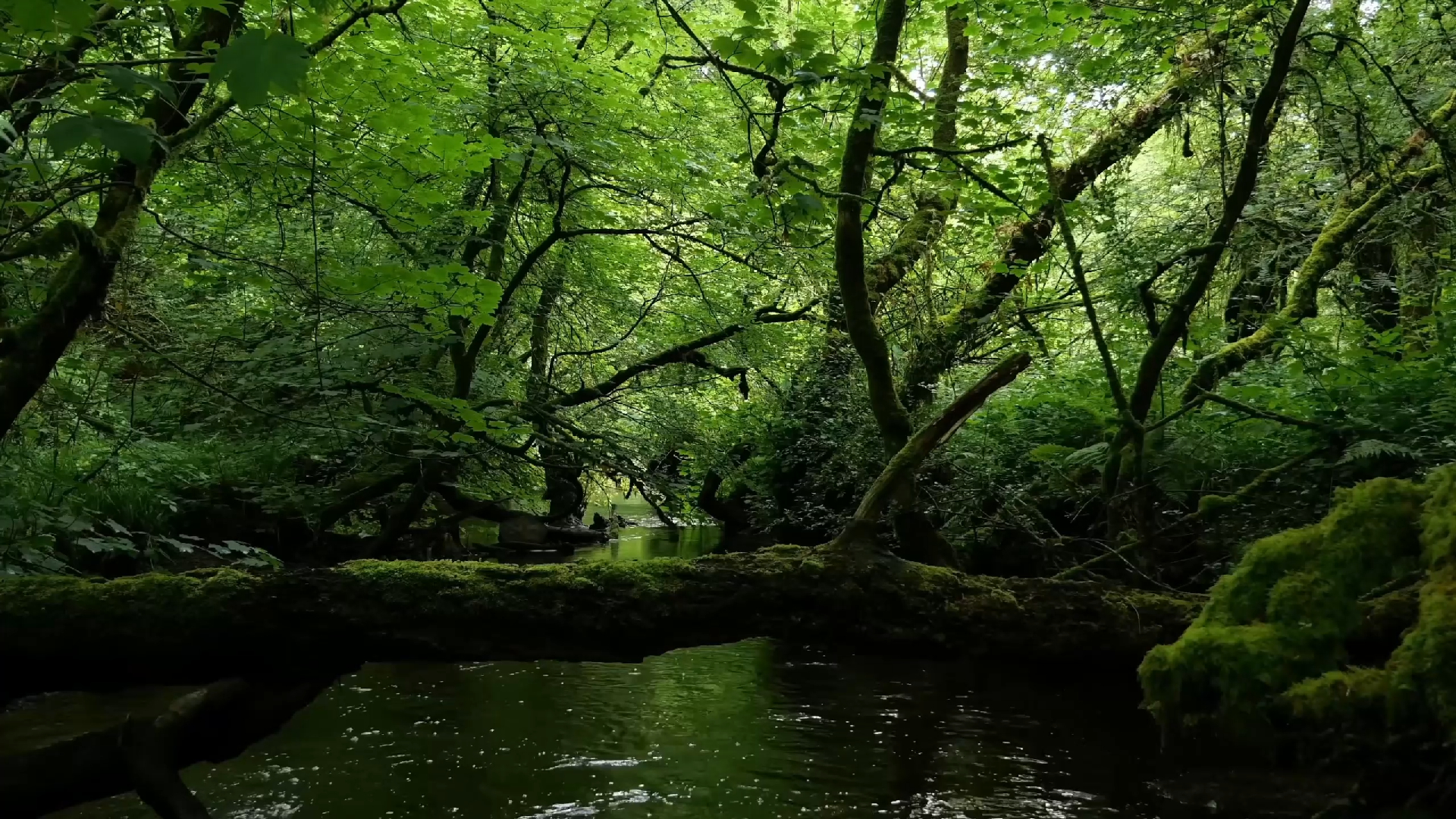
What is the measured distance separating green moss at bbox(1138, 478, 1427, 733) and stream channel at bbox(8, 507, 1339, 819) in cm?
183

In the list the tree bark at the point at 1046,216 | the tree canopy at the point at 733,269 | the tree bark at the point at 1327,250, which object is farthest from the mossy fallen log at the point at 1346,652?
the tree bark at the point at 1327,250

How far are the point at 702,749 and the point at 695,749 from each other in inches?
1.7

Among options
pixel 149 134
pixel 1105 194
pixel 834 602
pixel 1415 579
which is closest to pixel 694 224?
pixel 1105 194

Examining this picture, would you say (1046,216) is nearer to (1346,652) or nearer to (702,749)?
(702,749)

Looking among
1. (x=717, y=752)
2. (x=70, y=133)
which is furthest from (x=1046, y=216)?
(x=70, y=133)

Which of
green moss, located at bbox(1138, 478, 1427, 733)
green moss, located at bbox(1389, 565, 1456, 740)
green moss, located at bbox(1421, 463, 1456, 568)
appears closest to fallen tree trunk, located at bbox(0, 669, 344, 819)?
green moss, located at bbox(1138, 478, 1427, 733)

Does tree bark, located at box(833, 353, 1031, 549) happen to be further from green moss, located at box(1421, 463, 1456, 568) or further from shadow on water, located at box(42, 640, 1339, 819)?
green moss, located at box(1421, 463, 1456, 568)

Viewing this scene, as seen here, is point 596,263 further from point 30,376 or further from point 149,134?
point 149,134

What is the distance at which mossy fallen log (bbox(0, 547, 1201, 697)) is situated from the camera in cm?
388

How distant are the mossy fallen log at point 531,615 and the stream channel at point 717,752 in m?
0.50

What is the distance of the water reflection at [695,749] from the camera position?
4.50m

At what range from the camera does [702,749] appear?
17.9ft

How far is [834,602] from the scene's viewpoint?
4254 millimetres

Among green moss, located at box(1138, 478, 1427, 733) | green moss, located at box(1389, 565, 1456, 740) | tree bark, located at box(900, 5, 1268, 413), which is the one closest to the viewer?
green moss, located at box(1389, 565, 1456, 740)
